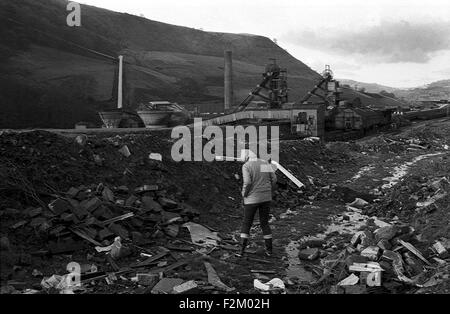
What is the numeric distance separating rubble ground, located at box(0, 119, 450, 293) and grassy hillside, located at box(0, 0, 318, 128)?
26.0 meters

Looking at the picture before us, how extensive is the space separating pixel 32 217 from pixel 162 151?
499 centimetres

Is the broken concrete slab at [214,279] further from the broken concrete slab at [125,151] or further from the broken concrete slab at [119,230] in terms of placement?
the broken concrete slab at [125,151]

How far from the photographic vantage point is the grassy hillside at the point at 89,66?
124ft

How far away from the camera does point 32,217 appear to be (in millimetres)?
7445

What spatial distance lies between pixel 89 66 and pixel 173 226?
46.9 m

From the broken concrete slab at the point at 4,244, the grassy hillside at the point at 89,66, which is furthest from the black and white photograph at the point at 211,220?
the grassy hillside at the point at 89,66

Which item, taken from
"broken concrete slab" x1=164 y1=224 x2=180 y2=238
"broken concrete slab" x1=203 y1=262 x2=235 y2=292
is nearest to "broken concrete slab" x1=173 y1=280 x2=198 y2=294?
"broken concrete slab" x1=203 y1=262 x2=235 y2=292

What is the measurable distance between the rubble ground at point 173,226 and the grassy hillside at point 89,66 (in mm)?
26024

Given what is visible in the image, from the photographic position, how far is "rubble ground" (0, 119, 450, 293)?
6.19m

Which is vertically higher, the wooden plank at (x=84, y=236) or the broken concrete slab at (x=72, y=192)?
the broken concrete slab at (x=72, y=192)

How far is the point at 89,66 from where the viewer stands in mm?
51000

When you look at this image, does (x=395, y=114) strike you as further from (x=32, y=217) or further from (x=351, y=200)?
(x=32, y=217)

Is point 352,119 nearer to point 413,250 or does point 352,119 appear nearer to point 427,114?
point 427,114
